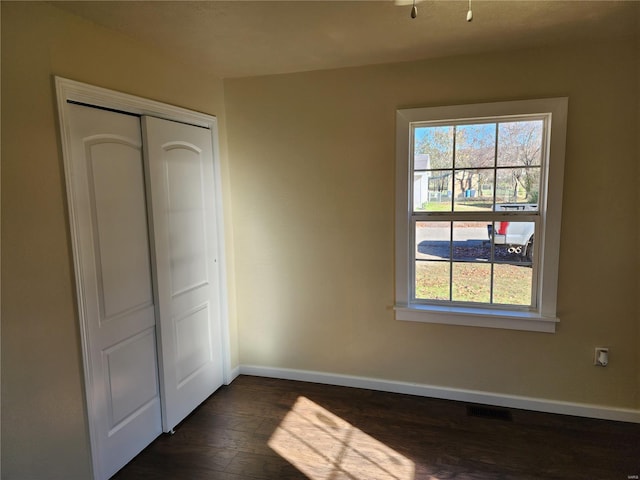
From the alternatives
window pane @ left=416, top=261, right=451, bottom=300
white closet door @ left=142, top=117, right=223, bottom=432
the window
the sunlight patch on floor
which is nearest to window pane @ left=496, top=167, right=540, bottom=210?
the window

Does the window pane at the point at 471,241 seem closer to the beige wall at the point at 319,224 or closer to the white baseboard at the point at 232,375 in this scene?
the beige wall at the point at 319,224

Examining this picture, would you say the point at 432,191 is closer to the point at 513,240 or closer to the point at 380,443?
the point at 513,240

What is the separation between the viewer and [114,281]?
210 centimetres

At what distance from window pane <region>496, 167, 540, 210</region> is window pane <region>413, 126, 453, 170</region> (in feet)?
1.18

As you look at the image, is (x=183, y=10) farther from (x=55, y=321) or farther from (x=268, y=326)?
(x=268, y=326)

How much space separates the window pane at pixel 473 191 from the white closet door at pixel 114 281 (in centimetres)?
208

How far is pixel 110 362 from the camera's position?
6.85 feet

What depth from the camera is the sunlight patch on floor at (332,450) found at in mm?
2111

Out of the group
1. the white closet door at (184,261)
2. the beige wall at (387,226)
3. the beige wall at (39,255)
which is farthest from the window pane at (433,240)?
the beige wall at (39,255)

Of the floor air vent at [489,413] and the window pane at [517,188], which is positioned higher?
the window pane at [517,188]

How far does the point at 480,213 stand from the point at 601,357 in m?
1.21

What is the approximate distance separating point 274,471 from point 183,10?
2463 millimetres

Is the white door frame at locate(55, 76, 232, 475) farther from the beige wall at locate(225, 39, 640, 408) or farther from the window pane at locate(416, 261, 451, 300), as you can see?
the window pane at locate(416, 261, 451, 300)

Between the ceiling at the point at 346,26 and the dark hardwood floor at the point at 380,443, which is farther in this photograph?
the dark hardwood floor at the point at 380,443
